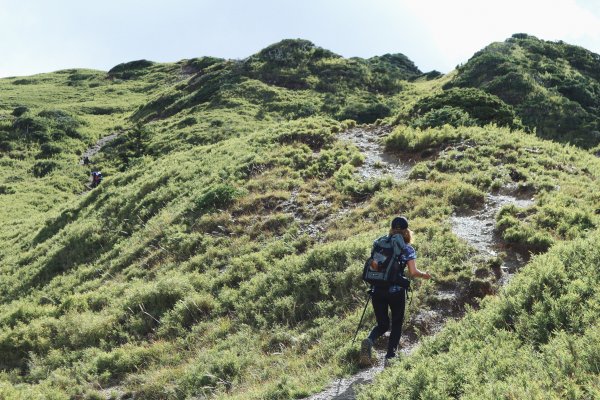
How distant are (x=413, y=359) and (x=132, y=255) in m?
11.8

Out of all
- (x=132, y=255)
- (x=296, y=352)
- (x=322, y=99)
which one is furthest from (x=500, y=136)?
(x=322, y=99)

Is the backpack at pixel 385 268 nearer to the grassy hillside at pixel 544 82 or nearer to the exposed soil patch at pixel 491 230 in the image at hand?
the exposed soil patch at pixel 491 230

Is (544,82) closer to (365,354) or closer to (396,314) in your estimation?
(396,314)

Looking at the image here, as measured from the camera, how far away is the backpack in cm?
713

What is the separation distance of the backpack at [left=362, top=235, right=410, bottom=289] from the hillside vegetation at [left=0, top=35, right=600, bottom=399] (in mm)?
1158

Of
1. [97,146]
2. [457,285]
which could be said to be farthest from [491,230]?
[97,146]

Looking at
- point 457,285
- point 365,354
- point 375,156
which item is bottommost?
Result: point 365,354

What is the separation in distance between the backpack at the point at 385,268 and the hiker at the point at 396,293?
3 centimetres

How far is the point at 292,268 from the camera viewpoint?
1165cm

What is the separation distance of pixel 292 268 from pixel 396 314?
184 inches

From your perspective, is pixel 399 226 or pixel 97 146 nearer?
pixel 399 226

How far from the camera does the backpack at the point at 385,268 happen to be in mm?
7133

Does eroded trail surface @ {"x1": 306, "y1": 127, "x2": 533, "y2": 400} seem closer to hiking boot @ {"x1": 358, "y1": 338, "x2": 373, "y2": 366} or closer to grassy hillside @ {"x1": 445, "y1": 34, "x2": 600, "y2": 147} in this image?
hiking boot @ {"x1": 358, "y1": 338, "x2": 373, "y2": 366}

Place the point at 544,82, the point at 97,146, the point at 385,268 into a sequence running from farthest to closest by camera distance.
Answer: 1. the point at 97,146
2. the point at 544,82
3. the point at 385,268
